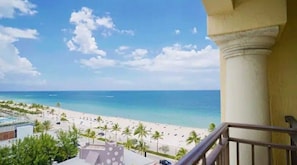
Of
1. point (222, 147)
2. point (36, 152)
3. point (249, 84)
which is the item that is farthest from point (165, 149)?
point (222, 147)

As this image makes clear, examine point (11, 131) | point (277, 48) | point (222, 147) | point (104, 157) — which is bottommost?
point (104, 157)

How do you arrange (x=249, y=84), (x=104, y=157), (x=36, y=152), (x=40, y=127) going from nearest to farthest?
(x=249, y=84) < (x=104, y=157) < (x=36, y=152) < (x=40, y=127)

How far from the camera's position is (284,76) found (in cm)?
149

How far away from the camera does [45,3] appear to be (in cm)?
3578

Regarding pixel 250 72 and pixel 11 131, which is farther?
pixel 11 131

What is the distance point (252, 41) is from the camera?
1.30 m

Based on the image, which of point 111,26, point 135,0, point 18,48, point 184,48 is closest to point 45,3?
point 18,48

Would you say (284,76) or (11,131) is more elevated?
(284,76)

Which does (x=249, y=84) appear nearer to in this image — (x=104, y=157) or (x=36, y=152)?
(x=104, y=157)

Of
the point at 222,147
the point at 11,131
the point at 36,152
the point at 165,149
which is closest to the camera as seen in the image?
the point at 222,147

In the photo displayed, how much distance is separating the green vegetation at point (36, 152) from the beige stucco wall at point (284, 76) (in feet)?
33.8

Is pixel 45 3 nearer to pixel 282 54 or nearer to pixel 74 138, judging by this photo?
pixel 74 138

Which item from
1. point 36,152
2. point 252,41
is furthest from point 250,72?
point 36,152

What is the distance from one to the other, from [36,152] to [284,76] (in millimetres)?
10620
